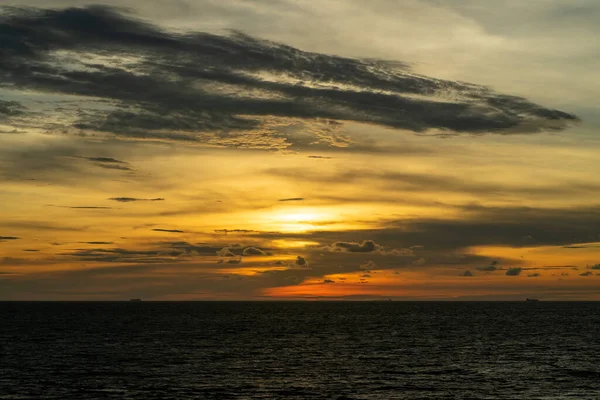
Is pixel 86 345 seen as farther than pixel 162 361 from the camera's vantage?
Yes

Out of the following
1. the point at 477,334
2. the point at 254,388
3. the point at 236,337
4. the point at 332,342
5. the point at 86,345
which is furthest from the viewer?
the point at 477,334

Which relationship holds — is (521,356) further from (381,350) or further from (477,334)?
(477,334)

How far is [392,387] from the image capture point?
7438 cm

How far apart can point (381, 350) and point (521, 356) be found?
882 inches

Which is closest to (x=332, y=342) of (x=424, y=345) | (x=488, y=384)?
(x=424, y=345)

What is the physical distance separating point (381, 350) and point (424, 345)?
14.8 metres

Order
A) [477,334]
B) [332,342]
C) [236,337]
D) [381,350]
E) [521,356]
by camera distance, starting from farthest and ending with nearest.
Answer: [477,334] → [236,337] → [332,342] → [381,350] → [521,356]

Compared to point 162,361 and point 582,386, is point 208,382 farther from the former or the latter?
point 582,386

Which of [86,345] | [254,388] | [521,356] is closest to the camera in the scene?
[254,388]

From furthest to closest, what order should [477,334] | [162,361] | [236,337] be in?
1. [477,334]
2. [236,337]
3. [162,361]

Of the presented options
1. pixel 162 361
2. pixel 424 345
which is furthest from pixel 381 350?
pixel 162 361

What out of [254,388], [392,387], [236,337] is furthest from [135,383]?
[236,337]

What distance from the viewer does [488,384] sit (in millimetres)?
77188

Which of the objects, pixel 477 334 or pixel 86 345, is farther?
pixel 477 334
